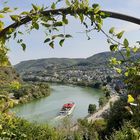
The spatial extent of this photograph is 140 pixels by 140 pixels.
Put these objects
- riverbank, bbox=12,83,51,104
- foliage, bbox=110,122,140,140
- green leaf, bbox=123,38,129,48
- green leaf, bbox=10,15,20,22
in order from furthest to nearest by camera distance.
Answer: riverbank, bbox=12,83,51,104 < foliage, bbox=110,122,140,140 < green leaf, bbox=10,15,20,22 < green leaf, bbox=123,38,129,48

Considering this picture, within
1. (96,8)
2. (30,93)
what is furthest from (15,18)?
(30,93)

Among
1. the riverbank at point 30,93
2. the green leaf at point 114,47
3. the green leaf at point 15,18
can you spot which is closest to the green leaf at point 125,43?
the green leaf at point 114,47

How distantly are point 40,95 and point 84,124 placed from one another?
37751 millimetres

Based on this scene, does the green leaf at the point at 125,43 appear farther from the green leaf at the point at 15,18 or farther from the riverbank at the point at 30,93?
the riverbank at the point at 30,93

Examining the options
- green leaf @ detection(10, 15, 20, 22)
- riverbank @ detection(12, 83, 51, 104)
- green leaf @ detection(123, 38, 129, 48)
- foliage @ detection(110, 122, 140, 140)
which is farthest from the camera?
riverbank @ detection(12, 83, 51, 104)

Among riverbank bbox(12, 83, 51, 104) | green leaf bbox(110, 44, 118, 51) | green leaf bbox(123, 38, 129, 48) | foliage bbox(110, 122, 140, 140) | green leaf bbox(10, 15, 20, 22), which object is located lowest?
riverbank bbox(12, 83, 51, 104)

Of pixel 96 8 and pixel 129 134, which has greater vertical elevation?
pixel 96 8

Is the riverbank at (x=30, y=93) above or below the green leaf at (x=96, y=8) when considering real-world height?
below

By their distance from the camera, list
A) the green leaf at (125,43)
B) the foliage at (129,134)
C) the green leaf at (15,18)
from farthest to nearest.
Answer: the foliage at (129,134), the green leaf at (15,18), the green leaf at (125,43)

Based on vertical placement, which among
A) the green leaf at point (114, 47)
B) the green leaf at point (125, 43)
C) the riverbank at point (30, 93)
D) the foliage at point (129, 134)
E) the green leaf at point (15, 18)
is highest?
the green leaf at point (15, 18)

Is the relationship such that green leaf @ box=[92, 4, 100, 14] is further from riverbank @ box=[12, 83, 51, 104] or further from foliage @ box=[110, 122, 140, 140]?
riverbank @ box=[12, 83, 51, 104]

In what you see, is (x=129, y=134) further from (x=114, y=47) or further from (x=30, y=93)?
(x=30, y=93)

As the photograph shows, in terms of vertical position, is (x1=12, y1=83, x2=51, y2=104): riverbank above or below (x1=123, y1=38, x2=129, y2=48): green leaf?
below

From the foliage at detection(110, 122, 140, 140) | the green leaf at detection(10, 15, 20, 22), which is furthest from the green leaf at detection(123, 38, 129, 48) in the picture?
the foliage at detection(110, 122, 140, 140)
